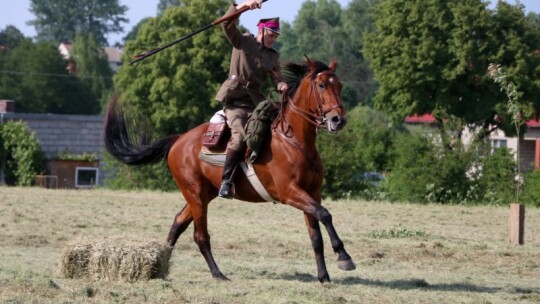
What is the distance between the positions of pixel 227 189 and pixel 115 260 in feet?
5.68

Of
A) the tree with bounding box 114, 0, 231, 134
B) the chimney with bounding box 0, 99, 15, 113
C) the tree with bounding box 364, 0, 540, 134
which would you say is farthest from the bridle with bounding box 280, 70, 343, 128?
the chimney with bounding box 0, 99, 15, 113

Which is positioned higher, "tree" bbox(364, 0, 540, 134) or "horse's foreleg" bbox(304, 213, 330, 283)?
"tree" bbox(364, 0, 540, 134)

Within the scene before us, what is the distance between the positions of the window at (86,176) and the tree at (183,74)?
623cm

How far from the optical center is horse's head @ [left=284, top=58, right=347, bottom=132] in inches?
453

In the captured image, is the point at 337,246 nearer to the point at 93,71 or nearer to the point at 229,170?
the point at 229,170

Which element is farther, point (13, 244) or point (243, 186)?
point (13, 244)

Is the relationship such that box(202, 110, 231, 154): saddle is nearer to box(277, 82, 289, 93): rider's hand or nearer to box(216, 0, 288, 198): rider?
box(216, 0, 288, 198): rider

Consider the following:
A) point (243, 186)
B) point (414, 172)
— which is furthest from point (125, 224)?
point (414, 172)

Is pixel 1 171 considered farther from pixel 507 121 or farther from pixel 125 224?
pixel 125 224

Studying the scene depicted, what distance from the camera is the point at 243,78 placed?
41.7 feet

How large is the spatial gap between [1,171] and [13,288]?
148 ft

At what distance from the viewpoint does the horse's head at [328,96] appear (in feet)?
37.6

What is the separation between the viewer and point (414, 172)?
3491 centimetres

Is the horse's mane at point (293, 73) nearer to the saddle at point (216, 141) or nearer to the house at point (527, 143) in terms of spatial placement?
the saddle at point (216, 141)
